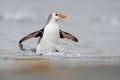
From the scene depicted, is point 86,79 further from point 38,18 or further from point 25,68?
point 38,18

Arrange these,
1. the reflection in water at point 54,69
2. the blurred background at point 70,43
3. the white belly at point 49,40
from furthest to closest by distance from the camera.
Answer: the white belly at point 49,40 < the blurred background at point 70,43 < the reflection in water at point 54,69

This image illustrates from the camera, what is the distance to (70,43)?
463 inches

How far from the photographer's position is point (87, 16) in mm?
19922

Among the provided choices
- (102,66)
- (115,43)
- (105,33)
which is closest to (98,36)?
(105,33)

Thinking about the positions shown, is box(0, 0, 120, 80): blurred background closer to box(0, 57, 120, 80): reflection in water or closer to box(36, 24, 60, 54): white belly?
box(0, 57, 120, 80): reflection in water

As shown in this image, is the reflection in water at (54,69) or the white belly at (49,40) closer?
the reflection in water at (54,69)

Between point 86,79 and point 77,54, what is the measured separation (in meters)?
3.07

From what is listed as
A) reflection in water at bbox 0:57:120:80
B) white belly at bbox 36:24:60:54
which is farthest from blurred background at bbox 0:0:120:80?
white belly at bbox 36:24:60:54

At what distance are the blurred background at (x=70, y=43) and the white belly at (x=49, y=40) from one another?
0.52ft

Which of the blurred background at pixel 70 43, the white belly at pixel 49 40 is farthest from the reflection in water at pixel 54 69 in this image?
the white belly at pixel 49 40

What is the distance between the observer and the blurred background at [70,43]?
25.5 feet

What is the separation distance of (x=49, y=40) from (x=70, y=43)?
5.53 ft

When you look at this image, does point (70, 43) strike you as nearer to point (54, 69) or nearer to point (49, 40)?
point (49, 40)

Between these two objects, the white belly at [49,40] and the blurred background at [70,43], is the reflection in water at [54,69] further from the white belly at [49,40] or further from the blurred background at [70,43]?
the white belly at [49,40]
